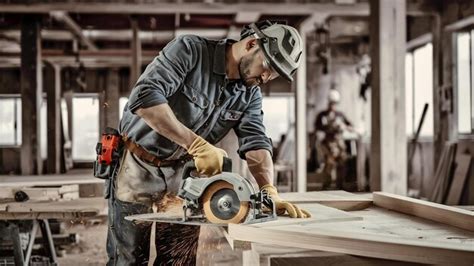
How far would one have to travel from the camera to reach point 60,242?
20.9 ft

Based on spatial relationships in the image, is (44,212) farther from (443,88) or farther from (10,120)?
(10,120)

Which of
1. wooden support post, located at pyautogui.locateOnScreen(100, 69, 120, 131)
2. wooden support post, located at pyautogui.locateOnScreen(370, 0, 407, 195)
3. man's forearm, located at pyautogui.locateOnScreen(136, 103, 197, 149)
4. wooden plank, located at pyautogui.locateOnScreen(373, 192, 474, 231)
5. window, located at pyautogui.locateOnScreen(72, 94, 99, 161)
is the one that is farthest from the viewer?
window, located at pyautogui.locateOnScreen(72, 94, 99, 161)

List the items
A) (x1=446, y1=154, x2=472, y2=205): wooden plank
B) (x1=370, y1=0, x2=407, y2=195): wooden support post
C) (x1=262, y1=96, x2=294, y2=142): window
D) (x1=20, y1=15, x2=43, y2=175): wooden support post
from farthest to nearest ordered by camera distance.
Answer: (x1=262, y1=96, x2=294, y2=142): window → (x1=20, y1=15, x2=43, y2=175): wooden support post → (x1=446, y1=154, x2=472, y2=205): wooden plank → (x1=370, y1=0, x2=407, y2=195): wooden support post

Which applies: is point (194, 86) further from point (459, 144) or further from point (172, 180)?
point (459, 144)

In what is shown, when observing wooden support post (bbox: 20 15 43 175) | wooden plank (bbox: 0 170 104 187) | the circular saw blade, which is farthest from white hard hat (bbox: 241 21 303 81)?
wooden support post (bbox: 20 15 43 175)

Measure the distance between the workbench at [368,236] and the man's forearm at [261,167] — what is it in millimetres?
264

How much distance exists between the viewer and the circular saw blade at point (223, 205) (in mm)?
2359

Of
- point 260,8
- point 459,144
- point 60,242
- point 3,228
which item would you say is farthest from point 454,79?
point 3,228

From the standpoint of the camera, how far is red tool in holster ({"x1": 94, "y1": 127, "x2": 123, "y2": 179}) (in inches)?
117

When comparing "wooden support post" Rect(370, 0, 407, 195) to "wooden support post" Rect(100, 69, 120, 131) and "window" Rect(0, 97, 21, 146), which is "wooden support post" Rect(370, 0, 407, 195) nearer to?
"wooden support post" Rect(100, 69, 120, 131)

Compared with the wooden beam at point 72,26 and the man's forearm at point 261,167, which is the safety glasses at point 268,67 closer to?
the man's forearm at point 261,167

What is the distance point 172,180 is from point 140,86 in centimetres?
63

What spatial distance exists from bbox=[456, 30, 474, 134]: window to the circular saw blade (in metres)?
7.32

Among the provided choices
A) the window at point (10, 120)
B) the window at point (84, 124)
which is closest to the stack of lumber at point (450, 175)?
the window at point (84, 124)
